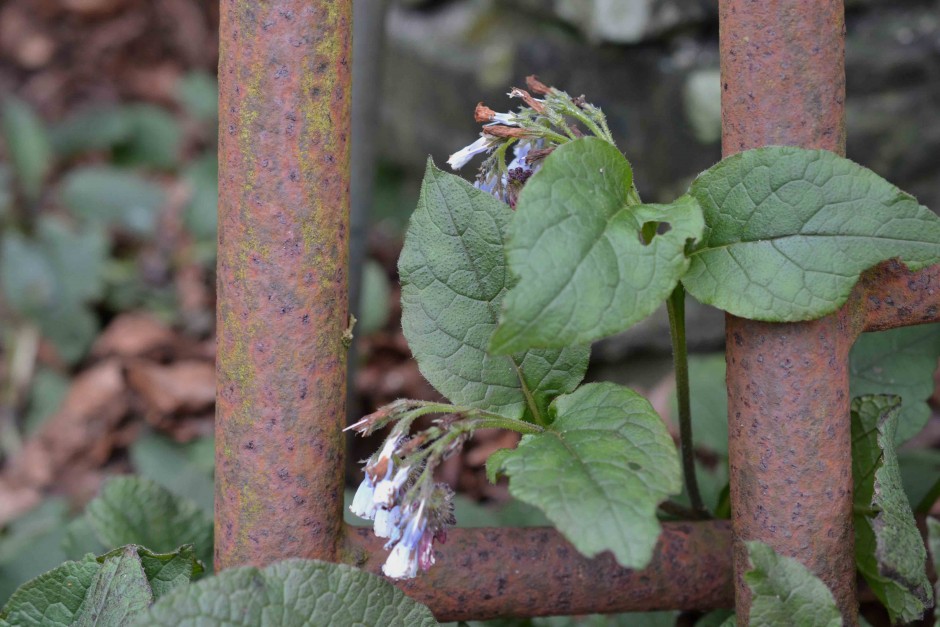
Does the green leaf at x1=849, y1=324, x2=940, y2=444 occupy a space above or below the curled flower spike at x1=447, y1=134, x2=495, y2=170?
below

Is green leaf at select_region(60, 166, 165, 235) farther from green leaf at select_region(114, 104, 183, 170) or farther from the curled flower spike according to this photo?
the curled flower spike

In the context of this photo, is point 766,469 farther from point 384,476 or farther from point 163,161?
point 163,161

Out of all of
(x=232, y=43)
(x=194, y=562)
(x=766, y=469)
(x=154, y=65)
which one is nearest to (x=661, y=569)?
(x=766, y=469)

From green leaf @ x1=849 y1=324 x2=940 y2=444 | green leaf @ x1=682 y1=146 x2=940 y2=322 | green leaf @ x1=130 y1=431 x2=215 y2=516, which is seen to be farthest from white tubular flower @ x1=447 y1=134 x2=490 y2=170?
green leaf @ x1=130 y1=431 x2=215 y2=516

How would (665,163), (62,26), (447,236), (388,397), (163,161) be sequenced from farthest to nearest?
(62,26), (163,161), (388,397), (665,163), (447,236)

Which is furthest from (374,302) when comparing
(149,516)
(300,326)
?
(300,326)

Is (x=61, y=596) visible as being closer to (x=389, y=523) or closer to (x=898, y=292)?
(x=389, y=523)

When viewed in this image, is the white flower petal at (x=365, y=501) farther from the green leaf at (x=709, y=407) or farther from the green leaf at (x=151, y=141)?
the green leaf at (x=151, y=141)
